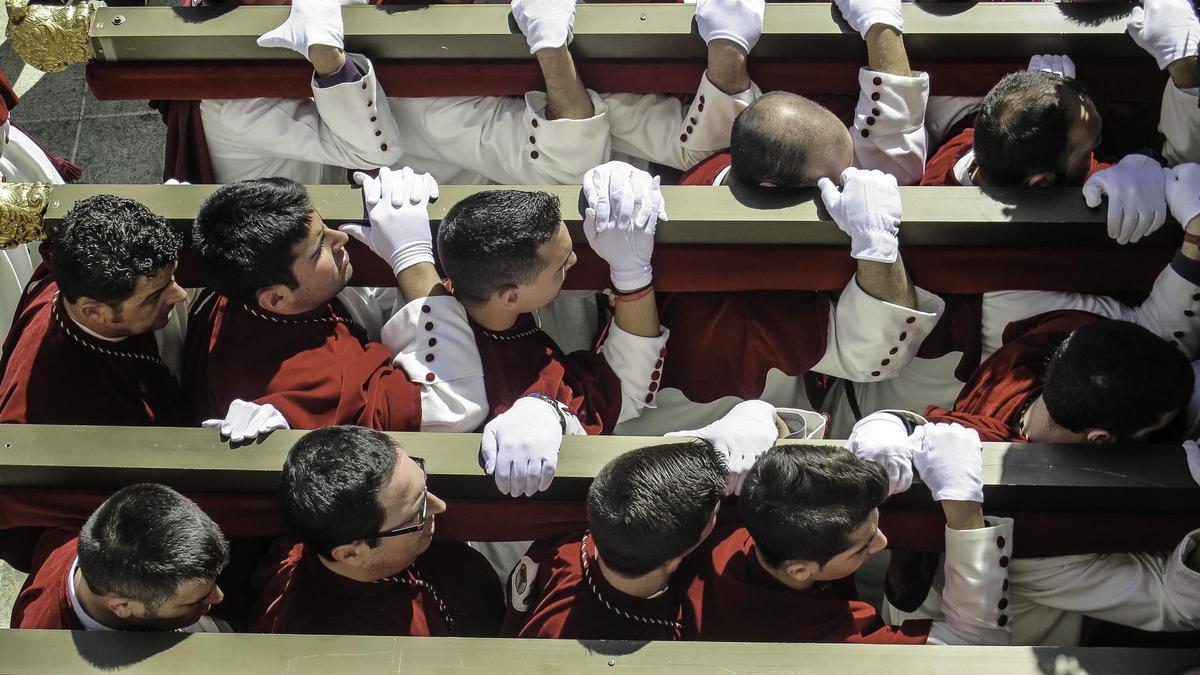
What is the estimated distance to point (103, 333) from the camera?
311 cm

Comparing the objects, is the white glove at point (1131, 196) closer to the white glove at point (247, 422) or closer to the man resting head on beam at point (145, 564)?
the white glove at point (247, 422)

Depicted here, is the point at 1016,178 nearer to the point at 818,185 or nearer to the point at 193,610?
the point at 818,185

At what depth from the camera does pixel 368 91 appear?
352 centimetres

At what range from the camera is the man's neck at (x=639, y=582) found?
2.69 metres

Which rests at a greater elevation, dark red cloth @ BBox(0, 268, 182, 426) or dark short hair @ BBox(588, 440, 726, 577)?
dark short hair @ BBox(588, 440, 726, 577)

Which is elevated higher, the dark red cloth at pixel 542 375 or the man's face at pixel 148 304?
the man's face at pixel 148 304

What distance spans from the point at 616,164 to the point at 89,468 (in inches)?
59.5

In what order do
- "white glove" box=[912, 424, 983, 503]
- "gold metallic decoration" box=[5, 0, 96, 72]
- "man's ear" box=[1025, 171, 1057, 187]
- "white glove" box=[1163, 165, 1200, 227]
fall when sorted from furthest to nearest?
"gold metallic decoration" box=[5, 0, 96, 72], "man's ear" box=[1025, 171, 1057, 187], "white glove" box=[1163, 165, 1200, 227], "white glove" box=[912, 424, 983, 503]

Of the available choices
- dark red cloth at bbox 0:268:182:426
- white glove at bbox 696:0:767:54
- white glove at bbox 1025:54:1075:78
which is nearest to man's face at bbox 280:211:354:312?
dark red cloth at bbox 0:268:182:426

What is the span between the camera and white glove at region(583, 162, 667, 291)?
9.77ft

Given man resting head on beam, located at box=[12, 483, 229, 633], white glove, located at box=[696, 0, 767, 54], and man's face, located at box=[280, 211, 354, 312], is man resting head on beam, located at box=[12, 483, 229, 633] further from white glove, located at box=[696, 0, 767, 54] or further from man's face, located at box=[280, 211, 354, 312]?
white glove, located at box=[696, 0, 767, 54]

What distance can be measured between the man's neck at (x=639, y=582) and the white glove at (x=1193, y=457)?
3.96 feet

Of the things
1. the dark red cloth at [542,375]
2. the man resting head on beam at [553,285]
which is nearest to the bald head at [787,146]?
the man resting head on beam at [553,285]

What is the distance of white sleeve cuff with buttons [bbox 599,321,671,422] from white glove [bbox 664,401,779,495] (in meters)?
0.30
